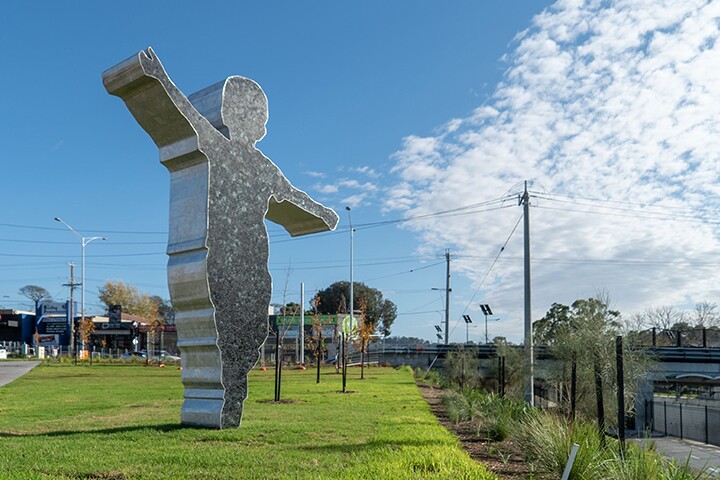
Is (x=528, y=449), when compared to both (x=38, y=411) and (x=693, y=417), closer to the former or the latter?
(x=38, y=411)

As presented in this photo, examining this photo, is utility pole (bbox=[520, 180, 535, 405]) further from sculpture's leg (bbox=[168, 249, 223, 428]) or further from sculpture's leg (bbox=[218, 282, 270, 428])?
sculpture's leg (bbox=[168, 249, 223, 428])

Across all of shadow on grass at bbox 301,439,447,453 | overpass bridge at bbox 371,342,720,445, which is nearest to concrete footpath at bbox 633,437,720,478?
overpass bridge at bbox 371,342,720,445

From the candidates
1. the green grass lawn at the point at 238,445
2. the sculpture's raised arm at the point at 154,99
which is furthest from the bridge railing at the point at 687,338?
the sculpture's raised arm at the point at 154,99

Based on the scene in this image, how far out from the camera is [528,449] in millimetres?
8664

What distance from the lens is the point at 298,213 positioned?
1115 centimetres

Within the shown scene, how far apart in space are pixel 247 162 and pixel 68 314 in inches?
2705

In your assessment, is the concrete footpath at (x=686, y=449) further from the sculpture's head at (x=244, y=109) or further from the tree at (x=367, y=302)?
the tree at (x=367, y=302)

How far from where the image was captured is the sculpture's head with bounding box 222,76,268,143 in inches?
384

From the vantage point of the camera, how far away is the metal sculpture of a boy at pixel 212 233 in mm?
9058

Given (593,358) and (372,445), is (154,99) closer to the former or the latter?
(372,445)

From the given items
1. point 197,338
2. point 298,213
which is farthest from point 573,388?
point 197,338

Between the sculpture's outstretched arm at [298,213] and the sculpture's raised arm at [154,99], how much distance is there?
186cm

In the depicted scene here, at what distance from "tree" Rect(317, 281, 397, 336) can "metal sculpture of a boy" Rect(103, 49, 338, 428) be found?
79.5 meters

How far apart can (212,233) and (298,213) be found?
2270mm
